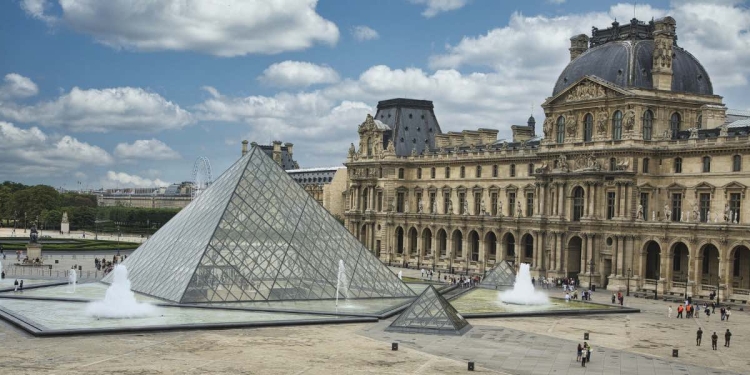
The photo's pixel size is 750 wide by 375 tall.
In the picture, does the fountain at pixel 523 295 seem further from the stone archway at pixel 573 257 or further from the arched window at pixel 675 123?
the arched window at pixel 675 123

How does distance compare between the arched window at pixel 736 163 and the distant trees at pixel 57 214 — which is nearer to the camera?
the arched window at pixel 736 163

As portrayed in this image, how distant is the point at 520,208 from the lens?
7112cm

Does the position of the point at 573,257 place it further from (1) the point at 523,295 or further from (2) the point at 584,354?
(2) the point at 584,354

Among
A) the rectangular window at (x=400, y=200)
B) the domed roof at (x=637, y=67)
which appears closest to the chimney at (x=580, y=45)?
the domed roof at (x=637, y=67)

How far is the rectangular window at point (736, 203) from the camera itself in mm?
55906

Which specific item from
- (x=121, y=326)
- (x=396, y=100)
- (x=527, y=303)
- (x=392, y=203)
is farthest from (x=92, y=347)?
(x=396, y=100)

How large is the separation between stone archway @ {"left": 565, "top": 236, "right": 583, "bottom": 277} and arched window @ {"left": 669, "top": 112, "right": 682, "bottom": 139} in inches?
385

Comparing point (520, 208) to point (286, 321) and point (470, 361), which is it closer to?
point (286, 321)

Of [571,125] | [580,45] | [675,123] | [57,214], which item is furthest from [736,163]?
[57,214]

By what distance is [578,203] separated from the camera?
6500 centimetres

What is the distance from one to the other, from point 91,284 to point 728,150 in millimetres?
38627

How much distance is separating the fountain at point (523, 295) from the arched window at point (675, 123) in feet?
53.5

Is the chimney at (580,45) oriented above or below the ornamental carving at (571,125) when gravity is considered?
above

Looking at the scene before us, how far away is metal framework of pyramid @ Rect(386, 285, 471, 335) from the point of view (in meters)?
37.8
